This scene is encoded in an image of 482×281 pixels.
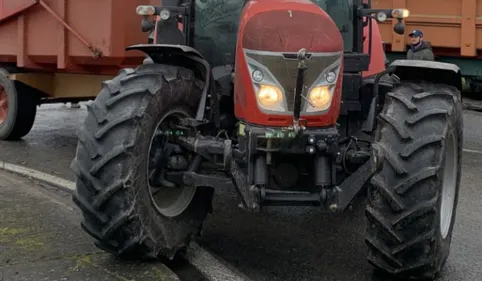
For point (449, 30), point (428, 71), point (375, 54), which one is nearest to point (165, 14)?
point (428, 71)

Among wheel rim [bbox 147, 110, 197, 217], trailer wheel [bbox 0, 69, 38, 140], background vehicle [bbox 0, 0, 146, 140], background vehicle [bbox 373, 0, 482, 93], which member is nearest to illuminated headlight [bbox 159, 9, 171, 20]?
wheel rim [bbox 147, 110, 197, 217]

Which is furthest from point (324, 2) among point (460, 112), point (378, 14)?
point (460, 112)

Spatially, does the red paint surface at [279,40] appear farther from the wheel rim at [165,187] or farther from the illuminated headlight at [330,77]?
the wheel rim at [165,187]

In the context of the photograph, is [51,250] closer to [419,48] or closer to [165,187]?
[165,187]

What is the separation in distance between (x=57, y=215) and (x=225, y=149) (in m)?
2.00

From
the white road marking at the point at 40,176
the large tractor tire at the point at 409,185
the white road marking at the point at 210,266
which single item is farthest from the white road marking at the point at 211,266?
the white road marking at the point at 40,176

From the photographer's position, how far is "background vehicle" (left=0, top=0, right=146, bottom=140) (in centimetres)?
798

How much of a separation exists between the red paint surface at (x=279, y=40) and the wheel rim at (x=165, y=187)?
508 millimetres

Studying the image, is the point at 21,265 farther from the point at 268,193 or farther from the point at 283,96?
the point at 283,96

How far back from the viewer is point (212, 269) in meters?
4.56

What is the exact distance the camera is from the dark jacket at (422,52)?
10.9 m

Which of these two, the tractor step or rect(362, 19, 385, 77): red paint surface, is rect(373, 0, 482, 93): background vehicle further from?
the tractor step

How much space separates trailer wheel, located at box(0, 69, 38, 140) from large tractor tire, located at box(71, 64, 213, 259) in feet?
17.4

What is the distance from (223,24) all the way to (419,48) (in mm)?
6470
